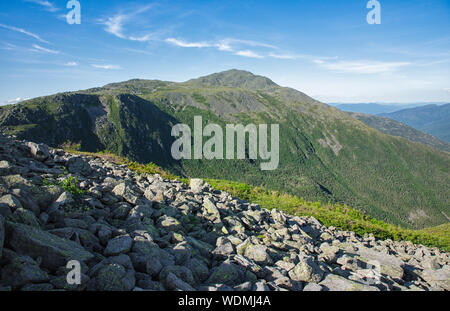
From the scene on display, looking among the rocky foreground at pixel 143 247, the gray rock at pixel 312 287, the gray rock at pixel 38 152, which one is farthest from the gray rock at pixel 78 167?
the gray rock at pixel 312 287

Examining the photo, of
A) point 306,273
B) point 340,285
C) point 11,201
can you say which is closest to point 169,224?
point 11,201

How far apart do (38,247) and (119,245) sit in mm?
1671

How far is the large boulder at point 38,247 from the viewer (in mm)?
4863

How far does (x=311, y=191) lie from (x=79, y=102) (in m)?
176

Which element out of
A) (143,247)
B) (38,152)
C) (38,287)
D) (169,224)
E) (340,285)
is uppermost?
(38,152)

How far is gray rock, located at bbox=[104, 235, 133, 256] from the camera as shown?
5.86 metres

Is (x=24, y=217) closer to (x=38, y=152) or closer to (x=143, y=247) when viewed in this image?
(x=143, y=247)

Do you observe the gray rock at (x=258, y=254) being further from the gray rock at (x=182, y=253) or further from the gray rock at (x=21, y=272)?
the gray rock at (x=21, y=272)

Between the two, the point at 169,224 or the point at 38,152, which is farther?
the point at 38,152

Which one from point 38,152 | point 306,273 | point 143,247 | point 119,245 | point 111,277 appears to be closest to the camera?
point 111,277

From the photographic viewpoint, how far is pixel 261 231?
11352mm

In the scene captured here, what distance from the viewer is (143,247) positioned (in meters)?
6.18
